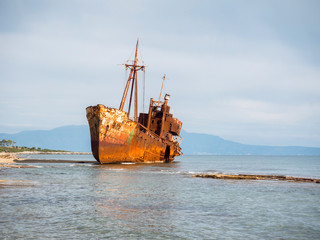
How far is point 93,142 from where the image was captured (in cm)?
4322

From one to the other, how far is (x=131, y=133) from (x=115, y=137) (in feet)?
8.68

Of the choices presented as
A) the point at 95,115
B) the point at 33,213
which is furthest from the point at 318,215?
the point at 95,115

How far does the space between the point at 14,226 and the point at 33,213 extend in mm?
2008

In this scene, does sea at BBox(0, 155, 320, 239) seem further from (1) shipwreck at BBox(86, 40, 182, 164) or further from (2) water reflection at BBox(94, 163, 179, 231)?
(1) shipwreck at BBox(86, 40, 182, 164)

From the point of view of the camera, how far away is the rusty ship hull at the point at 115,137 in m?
41.3

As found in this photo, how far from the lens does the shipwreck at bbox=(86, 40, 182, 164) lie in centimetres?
4169

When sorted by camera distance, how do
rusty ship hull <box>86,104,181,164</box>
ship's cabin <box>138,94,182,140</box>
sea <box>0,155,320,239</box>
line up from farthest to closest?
ship's cabin <box>138,94,182,140</box> < rusty ship hull <box>86,104,181,164</box> < sea <box>0,155,320,239</box>

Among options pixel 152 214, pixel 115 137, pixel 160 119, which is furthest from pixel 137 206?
pixel 160 119

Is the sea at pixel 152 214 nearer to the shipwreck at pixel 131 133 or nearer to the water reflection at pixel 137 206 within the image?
the water reflection at pixel 137 206

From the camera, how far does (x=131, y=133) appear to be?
147ft

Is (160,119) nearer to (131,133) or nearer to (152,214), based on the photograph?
(131,133)

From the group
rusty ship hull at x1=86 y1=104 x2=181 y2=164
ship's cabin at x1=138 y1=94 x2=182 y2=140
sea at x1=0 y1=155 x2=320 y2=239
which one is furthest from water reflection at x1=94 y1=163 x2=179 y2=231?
ship's cabin at x1=138 y1=94 x2=182 y2=140

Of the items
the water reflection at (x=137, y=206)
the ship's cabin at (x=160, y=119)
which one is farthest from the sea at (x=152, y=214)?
the ship's cabin at (x=160, y=119)

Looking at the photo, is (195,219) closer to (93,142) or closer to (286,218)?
(286,218)
